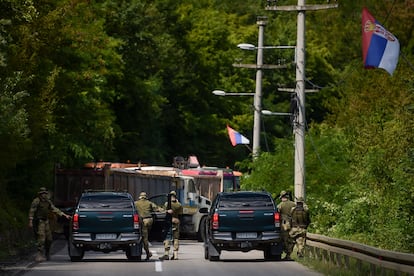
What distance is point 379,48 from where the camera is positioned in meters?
29.3

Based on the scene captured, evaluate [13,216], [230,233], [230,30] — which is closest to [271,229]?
[230,233]

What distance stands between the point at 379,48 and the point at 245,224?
21.7 feet

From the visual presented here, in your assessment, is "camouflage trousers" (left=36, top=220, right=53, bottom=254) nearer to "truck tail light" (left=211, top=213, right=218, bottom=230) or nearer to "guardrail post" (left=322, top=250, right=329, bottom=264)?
"truck tail light" (left=211, top=213, right=218, bottom=230)

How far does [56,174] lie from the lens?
51.6 meters

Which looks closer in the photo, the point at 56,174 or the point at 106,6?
the point at 56,174

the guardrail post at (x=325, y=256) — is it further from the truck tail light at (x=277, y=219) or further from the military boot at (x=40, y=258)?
the military boot at (x=40, y=258)

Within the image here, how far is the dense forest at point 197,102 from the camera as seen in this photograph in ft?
122

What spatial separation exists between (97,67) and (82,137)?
9.59ft

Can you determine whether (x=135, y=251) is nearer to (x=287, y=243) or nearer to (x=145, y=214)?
(x=145, y=214)

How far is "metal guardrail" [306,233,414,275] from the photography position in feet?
70.2

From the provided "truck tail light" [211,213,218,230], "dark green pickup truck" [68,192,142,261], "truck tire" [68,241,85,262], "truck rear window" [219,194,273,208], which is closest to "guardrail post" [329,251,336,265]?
"truck rear window" [219,194,273,208]

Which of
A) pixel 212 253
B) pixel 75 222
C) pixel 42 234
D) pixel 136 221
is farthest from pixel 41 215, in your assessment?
pixel 212 253

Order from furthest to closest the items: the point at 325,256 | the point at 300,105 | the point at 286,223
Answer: the point at 300,105
the point at 286,223
the point at 325,256

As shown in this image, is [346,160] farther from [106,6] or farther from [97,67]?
[106,6]
